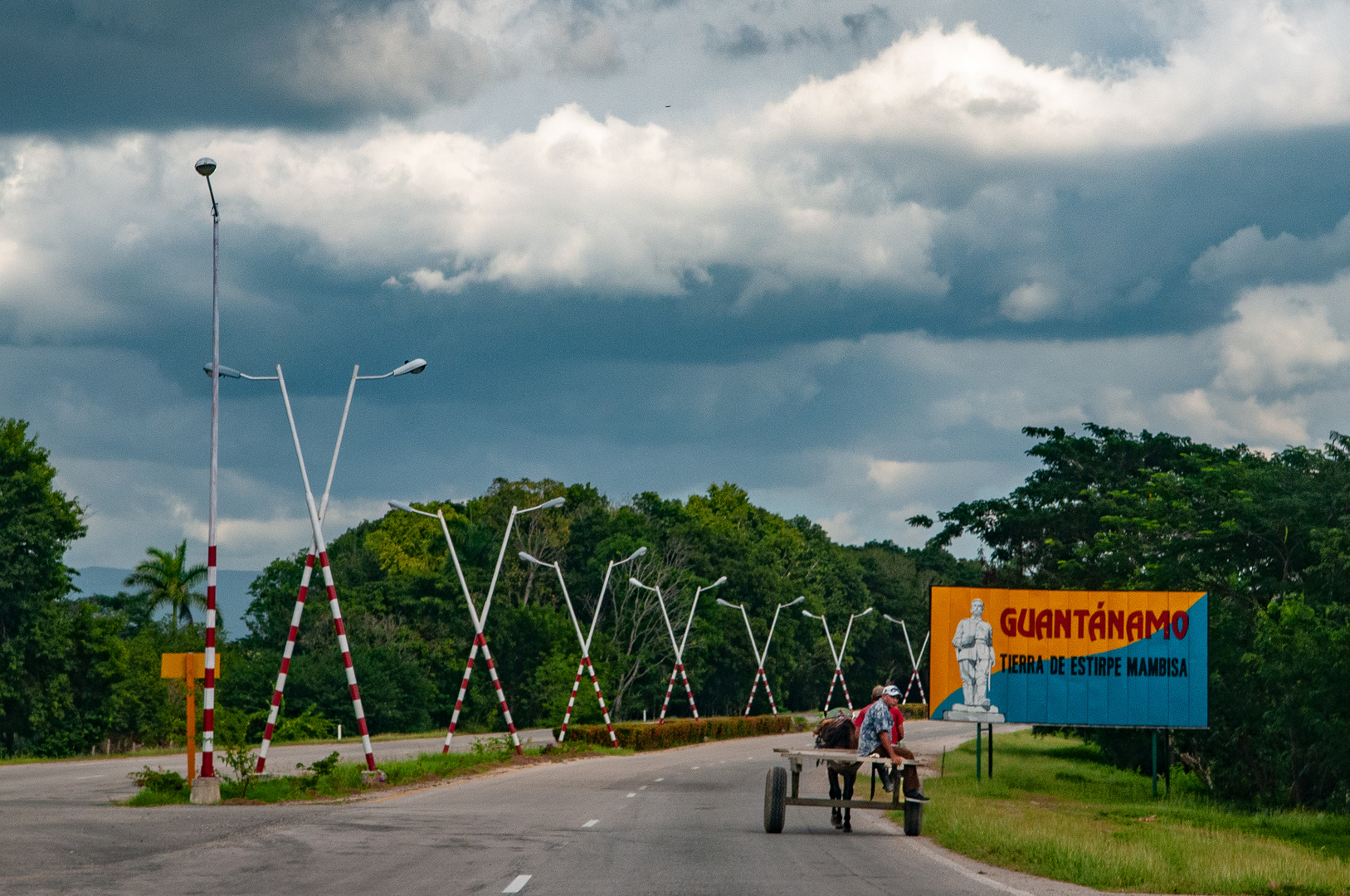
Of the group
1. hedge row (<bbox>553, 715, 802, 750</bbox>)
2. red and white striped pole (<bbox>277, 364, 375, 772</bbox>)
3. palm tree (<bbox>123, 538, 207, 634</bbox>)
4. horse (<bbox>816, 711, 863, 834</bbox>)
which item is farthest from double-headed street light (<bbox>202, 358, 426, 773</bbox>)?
palm tree (<bbox>123, 538, 207, 634</bbox>)

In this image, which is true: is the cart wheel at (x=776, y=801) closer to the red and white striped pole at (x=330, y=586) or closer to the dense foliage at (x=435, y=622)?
the red and white striped pole at (x=330, y=586)

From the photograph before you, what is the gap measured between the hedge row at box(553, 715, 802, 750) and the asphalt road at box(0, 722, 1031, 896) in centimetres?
2315

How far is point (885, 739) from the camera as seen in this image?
20484 mm

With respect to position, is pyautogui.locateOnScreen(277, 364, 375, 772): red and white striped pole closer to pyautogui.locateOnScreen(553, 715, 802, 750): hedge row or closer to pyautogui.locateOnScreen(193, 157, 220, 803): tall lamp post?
pyautogui.locateOnScreen(193, 157, 220, 803): tall lamp post

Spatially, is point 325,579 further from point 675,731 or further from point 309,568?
point 675,731

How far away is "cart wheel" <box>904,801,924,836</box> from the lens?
2081 cm

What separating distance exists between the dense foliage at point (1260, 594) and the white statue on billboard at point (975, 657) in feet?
26.8

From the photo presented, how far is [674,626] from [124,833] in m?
79.6

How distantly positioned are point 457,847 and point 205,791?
892 centimetres

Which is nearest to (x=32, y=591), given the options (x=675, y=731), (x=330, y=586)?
(x=675, y=731)

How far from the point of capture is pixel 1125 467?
87.1m

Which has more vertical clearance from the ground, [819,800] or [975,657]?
[975,657]

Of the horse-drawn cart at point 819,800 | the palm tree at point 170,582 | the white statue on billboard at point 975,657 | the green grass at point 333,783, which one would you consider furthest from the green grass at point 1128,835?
the palm tree at point 170,582

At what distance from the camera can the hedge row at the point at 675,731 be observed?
5341 centimetres
